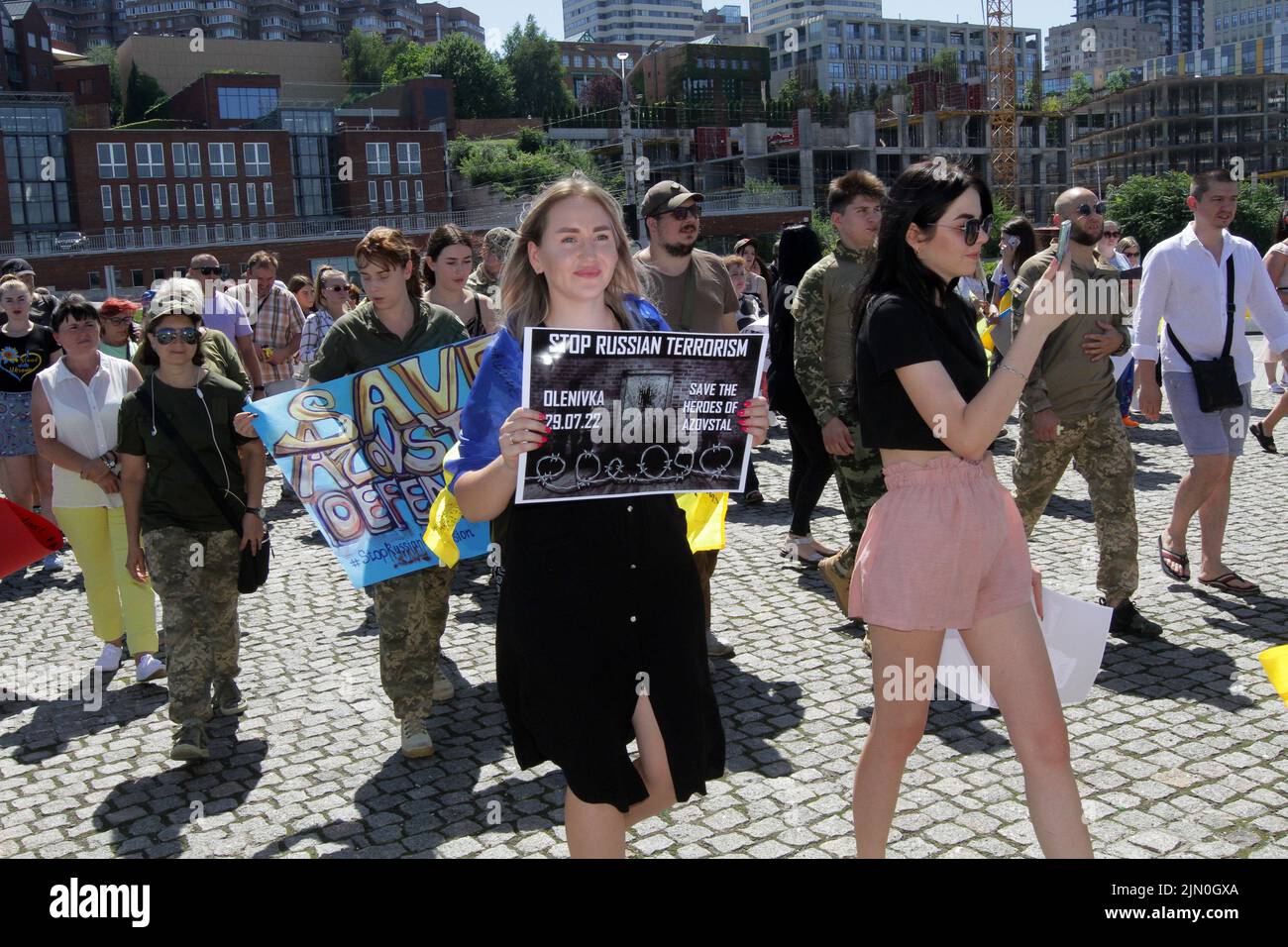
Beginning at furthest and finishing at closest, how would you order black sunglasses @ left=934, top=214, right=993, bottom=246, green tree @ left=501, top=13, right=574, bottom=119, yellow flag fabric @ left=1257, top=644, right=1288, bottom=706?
green tree @ left=501, top=13, right=574, bottom=119, black sunglasses @ left=934, top=214, right=993, bottom=246, yellow flag fabric @ left=1257, top=644, right=1288, bottom=706

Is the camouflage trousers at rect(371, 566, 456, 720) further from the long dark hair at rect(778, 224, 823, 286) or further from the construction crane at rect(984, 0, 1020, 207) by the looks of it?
the construction crane at rect(984, 0, 1020, 207)

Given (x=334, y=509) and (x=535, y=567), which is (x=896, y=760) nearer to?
(x=535, y=567)

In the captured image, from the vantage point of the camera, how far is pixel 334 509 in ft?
17.9

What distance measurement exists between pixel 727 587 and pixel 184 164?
88.6m

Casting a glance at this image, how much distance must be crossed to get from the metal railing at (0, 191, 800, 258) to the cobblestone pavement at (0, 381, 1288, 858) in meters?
A: 69.5

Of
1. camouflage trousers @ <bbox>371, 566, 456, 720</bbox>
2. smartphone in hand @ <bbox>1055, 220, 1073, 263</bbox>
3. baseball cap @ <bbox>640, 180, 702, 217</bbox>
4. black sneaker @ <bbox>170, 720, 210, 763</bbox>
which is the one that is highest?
baseball cap @ <bbox>640, 180, 702, 217</bbox>

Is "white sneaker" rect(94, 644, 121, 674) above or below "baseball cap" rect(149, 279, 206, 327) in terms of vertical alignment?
below

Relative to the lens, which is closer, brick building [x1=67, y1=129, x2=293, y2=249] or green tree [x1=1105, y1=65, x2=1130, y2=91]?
brick building [x1=67, y1=129, x2=293, y2=249]

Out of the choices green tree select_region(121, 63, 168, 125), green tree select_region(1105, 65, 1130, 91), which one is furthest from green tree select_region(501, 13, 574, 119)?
green tree select_region(1105, 65, 1130, 91)

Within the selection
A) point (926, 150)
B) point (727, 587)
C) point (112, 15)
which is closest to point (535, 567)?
point (727, 587)

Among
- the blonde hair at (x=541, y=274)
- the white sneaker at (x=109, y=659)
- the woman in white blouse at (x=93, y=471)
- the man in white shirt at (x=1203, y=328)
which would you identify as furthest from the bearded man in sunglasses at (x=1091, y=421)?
the white sneaker at (x=109, y=659)

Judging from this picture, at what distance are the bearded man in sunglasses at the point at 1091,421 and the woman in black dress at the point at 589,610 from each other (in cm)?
334

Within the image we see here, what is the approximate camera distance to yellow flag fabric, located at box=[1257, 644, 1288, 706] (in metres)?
3.07

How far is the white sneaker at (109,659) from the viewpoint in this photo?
260 inches
